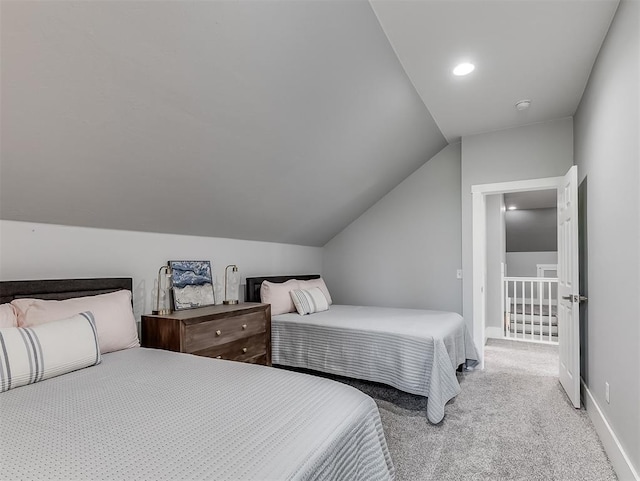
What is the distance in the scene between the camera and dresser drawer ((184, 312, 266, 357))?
Result: 8.02 feet

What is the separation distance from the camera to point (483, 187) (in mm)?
3842

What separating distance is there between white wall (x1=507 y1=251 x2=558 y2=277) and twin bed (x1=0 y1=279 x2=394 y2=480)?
7524 mm

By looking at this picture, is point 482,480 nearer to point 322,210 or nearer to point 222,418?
point 222,418

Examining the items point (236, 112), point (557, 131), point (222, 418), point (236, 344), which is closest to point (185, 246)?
point (236, 344)

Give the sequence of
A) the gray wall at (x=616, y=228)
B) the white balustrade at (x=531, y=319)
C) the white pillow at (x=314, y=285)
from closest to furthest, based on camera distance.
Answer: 1. the gray wall at (x=616, y=228)
2. the white pillow at (x=314, y=285)
3. the white balustrade at (x=531, y=319)

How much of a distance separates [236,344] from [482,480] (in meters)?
1.84

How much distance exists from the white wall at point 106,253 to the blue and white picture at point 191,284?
0.31 ft

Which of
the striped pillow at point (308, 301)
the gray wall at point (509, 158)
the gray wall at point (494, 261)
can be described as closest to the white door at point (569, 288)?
the gray wall at point (509, 158)

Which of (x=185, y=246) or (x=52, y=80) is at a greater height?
(x=52, y=80)

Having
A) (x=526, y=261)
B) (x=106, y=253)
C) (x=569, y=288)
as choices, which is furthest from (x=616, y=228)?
(x=526, y=261)

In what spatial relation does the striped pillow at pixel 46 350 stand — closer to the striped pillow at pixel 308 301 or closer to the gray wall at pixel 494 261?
the striped pillow at pixel 308 301

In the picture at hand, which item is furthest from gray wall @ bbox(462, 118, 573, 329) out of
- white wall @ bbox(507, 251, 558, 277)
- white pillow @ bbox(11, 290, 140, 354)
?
white wall @ bbox(507, 251, 558, 277)

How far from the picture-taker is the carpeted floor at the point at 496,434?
1974 millimetres

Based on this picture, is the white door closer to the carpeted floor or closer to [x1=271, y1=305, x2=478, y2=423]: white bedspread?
the carpeted floor
